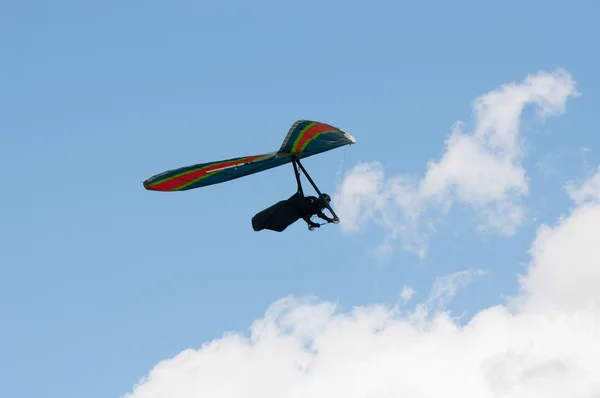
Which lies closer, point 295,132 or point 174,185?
point 295,132

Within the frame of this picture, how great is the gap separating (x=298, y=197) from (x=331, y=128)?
2622 millimetres

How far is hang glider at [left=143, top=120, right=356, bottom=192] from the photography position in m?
30.6

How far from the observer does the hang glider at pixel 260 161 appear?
30594 millimetres

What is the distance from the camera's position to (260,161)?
31.5 meters

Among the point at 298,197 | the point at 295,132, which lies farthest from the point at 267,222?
the point at 295,132

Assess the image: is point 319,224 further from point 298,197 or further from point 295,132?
point 295,132

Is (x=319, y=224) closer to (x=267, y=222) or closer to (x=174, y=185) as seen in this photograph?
(x=267, y=222)

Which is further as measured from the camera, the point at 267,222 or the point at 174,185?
the point at 174,185

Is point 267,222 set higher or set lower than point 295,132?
lower

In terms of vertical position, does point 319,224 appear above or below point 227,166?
below

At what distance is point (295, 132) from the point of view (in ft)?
100.0

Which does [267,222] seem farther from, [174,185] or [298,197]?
[174,185]

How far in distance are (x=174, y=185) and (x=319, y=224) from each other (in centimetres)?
581

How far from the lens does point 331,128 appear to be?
30500mm
